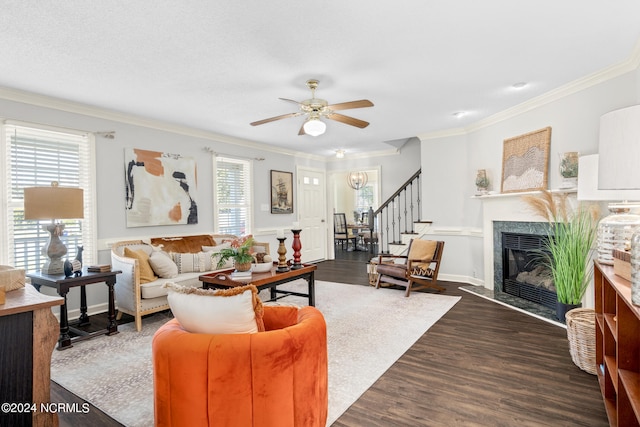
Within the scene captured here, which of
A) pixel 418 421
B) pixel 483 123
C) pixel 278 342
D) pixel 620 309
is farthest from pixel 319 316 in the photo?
pixel 483 123

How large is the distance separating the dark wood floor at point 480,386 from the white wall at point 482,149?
2053 millimetres

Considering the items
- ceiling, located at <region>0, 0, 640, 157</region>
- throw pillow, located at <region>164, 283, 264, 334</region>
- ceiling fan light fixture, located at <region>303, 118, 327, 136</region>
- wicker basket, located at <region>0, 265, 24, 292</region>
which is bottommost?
throw pillow, located at <region>164, 283, 264, 334</region>

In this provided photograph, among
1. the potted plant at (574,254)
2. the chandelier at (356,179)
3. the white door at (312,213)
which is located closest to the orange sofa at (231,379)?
the potted plant at (574,254)

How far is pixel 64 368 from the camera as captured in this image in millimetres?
2734

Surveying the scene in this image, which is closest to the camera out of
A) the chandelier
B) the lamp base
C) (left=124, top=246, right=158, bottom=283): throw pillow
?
the lamp base

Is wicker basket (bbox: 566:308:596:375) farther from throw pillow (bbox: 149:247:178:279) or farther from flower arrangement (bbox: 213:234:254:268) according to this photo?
throw pillow (bbox: 149:247:178:279)

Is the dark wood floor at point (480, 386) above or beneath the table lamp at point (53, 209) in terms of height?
beneath

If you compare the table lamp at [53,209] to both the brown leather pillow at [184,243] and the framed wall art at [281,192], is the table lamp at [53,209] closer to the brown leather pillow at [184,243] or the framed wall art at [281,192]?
the brown leather pillow at [184,243]

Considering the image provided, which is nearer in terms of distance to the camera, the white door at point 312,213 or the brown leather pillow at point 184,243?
the brown leather pillow at point 184,243

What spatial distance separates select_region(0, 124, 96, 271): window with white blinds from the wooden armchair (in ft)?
12.9

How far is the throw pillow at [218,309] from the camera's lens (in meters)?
1.59

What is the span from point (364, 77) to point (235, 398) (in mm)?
2949

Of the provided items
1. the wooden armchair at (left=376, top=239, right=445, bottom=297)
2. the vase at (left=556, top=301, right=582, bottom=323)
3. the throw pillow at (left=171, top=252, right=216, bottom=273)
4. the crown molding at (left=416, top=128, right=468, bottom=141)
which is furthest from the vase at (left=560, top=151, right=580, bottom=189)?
the throw pillow at (left=171, top=252, right=216, bottom=273)

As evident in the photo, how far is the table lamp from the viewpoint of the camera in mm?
3012
